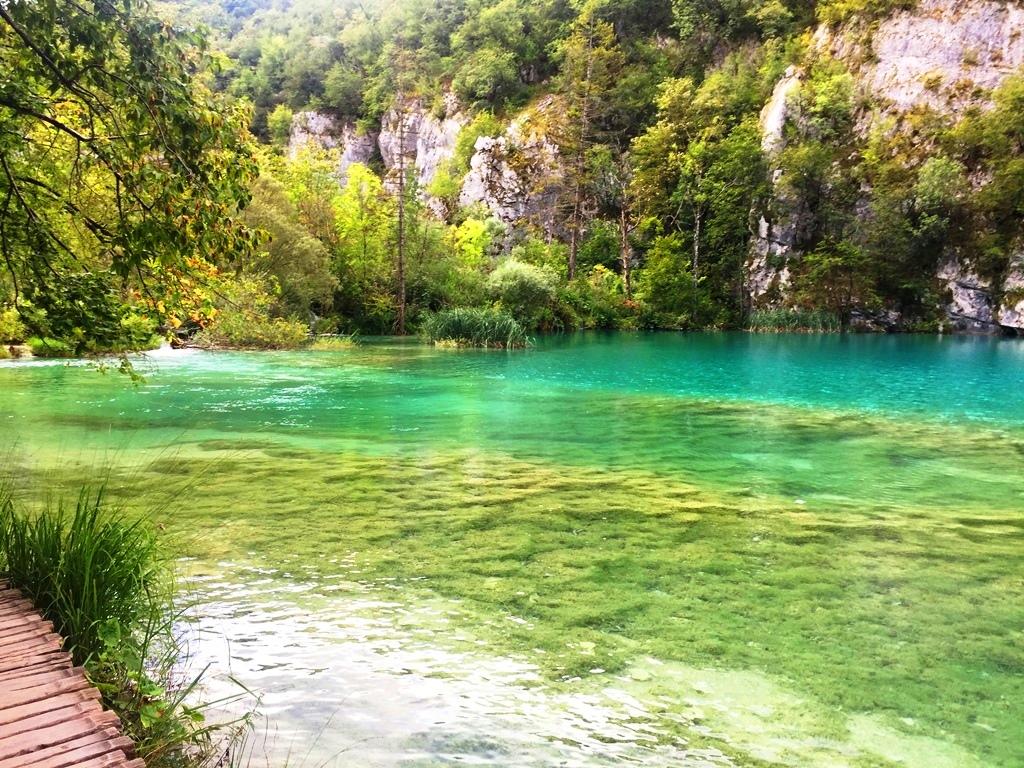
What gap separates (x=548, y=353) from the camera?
1011 inches

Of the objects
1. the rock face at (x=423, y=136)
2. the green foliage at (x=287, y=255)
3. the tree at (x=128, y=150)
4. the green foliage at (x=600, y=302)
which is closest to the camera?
the tree at (x=128, y=150)

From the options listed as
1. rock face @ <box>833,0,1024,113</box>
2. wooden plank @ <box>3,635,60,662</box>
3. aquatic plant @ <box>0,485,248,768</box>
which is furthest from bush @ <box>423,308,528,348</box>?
rock face @ <box>833,0,1024,113</box>

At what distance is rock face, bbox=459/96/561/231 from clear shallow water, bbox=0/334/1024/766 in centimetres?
4138

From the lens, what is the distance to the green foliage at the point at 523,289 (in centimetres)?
3438

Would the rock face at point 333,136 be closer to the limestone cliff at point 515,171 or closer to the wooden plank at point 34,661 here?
the limestone cliff at point 515,171

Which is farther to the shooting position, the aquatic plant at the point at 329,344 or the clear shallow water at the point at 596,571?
the aquatic plant at the point at 329,344

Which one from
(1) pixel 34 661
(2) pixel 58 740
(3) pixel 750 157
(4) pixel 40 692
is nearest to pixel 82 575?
(1) pixel 34 661

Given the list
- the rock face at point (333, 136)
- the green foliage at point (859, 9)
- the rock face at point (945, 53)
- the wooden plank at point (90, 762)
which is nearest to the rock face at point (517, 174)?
the green foliage at point (859, 9)

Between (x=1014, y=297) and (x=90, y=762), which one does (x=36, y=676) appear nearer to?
(x=90, y=762)

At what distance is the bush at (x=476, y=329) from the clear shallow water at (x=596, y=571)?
52.2 ft


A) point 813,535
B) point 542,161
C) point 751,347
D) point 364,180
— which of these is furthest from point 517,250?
point 813,535

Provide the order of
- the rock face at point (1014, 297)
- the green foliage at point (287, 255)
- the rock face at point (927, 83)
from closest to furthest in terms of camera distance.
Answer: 1. the green foliage at point (287, 255)
2. the rock face at point (1014, 297)
3. the rock face at point (927, 83)

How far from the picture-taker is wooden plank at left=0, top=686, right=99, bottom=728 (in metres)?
2.32

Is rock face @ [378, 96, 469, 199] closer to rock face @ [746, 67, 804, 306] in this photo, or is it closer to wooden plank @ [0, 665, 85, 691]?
rock face @ [746, 67, 804, 306]
